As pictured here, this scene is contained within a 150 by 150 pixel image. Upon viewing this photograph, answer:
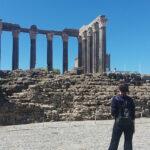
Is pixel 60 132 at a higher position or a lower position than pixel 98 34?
lower

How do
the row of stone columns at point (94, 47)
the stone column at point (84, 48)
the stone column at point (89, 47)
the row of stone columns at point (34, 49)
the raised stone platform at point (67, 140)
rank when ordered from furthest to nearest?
the stone column at point (84, 48)
the stone column at point (89, 47)
the row of stone columns at point (34, 49)
the row of stone columns at point (94, 47)
the raised stone platform at point (67, 140)

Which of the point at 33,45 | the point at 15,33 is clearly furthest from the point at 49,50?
the point at 15,33

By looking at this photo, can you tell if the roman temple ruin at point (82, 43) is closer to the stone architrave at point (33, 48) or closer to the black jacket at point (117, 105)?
the stone architrave at point (33, 48)

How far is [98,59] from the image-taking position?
61.5m

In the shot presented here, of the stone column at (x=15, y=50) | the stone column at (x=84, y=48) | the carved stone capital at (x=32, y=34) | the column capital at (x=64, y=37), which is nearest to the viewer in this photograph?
the stone column at (x=15, y=50)

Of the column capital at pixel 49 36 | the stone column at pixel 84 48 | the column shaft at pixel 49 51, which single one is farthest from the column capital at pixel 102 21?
the column capital at pixel 49 36

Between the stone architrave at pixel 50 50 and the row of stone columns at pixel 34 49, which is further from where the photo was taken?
the stone architrave at pixel 50 50

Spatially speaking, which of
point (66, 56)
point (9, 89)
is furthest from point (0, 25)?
point (9, 89)

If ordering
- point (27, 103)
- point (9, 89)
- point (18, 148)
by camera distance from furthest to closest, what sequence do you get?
point (9, 89) → point (27, 103) → point (18, 148)

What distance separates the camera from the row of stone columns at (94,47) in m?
60.0

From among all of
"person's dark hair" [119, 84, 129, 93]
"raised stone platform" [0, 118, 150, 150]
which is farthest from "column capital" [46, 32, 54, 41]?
"person's dark hair" [119, 84, 129, 93]

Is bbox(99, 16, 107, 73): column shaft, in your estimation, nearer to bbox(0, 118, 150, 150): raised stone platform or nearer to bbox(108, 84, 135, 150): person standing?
bbox(0, 118, 150, 150): raised stone platform

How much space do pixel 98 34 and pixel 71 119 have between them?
3257cm

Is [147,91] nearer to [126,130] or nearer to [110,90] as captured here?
[110,90]
